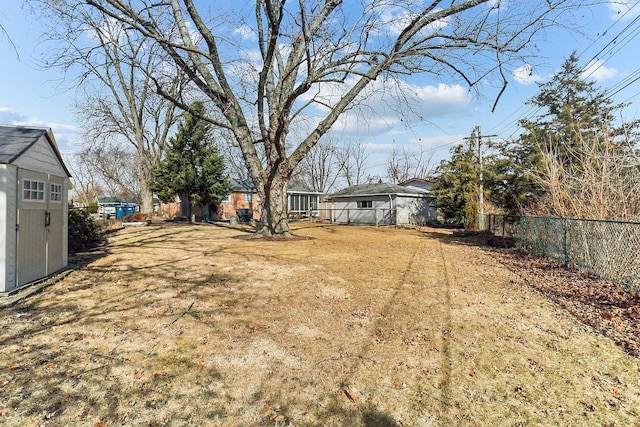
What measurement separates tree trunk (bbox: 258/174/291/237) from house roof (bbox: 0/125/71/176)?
661 cm

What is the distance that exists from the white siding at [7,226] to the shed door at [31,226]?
0.17 m

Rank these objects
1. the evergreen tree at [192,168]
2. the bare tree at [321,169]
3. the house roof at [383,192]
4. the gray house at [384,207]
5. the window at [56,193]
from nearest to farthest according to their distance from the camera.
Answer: the window at [56,193] < the evergreen tree at [192,168] < the gray house at [384,207] < the house roof at [383,192] < the bare tree at [321,169]

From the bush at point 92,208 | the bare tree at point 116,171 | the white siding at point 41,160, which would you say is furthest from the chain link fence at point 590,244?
the bare tree at point 116,171

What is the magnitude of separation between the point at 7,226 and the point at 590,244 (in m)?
10.7

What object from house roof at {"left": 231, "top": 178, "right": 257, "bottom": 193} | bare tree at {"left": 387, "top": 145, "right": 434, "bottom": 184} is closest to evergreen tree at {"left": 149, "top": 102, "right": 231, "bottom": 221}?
house roof at {"left": 231, "top": 178, "right": 257, "bottom": 193}

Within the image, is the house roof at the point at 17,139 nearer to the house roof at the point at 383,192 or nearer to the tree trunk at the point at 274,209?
the tree trunk at the point at 274,209

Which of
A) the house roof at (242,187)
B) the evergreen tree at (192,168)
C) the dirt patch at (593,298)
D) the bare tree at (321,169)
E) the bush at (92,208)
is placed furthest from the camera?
the bare tree at (321,169)

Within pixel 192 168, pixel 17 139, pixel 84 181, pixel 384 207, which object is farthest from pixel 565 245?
pixel 84 181

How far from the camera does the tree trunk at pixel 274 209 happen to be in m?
12.2

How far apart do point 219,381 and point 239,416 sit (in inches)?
21.2

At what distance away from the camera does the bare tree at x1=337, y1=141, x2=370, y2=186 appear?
147ft

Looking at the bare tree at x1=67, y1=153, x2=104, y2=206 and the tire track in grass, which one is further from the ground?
the bare tree at x1=67, y1=153, x2=104, y2=206

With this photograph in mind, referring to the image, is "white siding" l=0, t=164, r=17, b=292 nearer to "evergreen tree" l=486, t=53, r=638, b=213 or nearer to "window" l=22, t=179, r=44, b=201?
"window" l=22, t=179, r=44, b=201

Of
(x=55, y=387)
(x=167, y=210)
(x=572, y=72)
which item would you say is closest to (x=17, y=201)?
(x=55, y=387)
